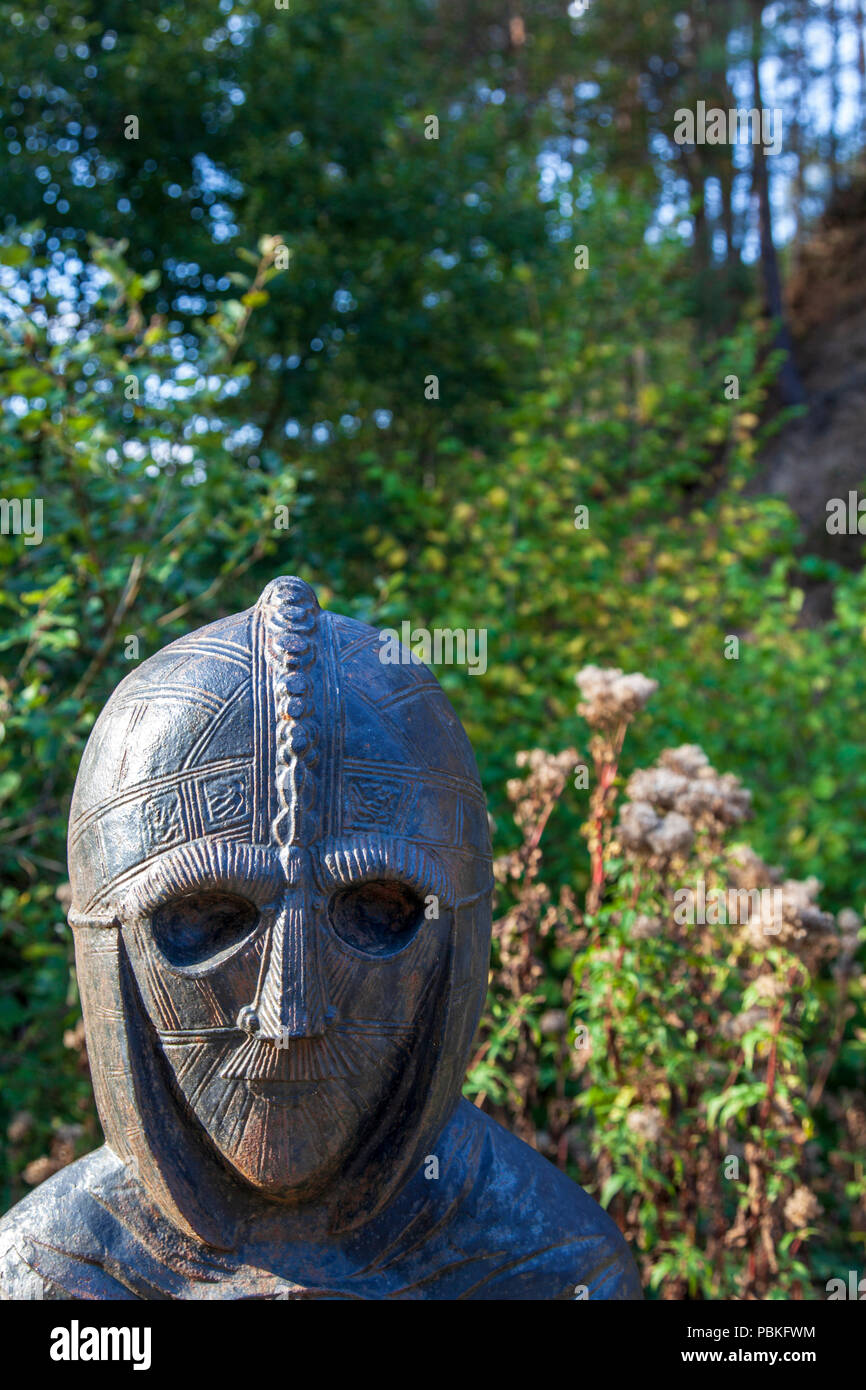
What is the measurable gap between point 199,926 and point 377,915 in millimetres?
318

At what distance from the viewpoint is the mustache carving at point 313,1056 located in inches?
83.3

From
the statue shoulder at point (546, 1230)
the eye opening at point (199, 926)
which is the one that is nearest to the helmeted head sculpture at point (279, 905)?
the eye opening at point (199, 926)

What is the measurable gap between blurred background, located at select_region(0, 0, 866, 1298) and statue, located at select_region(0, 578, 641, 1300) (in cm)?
110

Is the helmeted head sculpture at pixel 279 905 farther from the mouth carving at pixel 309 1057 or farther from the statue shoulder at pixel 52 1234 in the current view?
the statue shoulder at pixel 52 1234

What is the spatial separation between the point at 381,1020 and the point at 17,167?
6115 millimetres

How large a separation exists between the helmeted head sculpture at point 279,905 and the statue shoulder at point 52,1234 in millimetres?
122

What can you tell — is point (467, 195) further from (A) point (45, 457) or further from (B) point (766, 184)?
(B) point (766, 184)

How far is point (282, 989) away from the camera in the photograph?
81.7 inches

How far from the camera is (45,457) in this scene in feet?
16.9

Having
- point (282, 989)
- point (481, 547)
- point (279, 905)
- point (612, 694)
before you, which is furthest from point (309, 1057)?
point (481, 547)

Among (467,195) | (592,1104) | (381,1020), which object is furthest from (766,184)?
(381,1020)

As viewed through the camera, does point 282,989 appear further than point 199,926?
No

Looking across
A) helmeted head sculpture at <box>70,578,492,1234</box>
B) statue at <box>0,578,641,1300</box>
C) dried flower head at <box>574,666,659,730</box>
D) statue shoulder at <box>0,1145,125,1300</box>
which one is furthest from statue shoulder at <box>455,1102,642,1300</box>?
dried flower head at <box>574,666,659,730</box>

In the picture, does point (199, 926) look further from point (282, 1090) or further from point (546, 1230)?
point (546, 1230)
